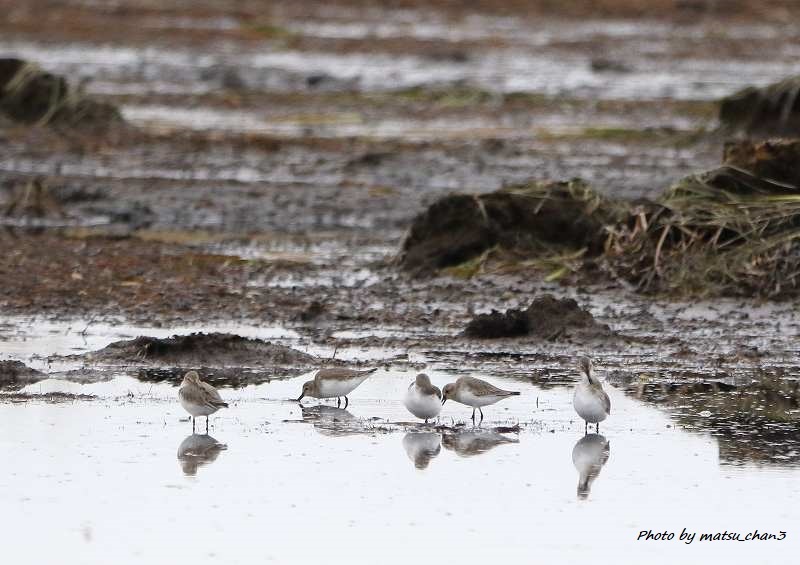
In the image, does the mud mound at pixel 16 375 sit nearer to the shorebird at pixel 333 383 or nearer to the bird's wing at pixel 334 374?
the shorebird at pixel 333 383

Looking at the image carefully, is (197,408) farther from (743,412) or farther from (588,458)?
(743,412)

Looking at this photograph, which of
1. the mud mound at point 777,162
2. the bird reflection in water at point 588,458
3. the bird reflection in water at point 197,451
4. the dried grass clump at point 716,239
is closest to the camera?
the bird reflection in water at point 588,458

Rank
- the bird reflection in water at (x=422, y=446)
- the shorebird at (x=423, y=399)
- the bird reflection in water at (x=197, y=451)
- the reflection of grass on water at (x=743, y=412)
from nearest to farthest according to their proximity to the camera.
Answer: the bird reflection in water at (x=197, y=451), the bird reflection in water at (x=422, y=446), the reflection of grass on water at (x=743, y=412), the shorebird at (x=423, y=399)

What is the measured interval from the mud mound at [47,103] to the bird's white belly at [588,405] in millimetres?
19824

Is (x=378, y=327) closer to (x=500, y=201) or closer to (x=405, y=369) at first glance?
(x=405, y=369)

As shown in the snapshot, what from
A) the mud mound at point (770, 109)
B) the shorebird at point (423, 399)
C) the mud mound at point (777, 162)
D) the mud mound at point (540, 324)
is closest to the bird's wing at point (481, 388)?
the shorebird at point (423, 399)

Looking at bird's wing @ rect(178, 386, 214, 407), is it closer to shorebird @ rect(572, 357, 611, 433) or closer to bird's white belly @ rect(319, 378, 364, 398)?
bird's white belly @ rect(319, 378, 364, 398)

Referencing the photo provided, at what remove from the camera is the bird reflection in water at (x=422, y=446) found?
34.3ft

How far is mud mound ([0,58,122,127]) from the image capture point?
1156 inches

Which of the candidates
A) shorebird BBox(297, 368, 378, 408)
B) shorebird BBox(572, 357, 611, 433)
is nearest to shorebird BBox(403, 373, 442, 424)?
shorebird BBox(297, 368, 378, 408)

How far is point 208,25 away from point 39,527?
48.2 meters

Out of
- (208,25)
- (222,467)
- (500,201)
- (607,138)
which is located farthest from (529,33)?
(222,467)

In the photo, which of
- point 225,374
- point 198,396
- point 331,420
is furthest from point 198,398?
point 225,374

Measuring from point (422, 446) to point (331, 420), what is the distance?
89 centimetres
